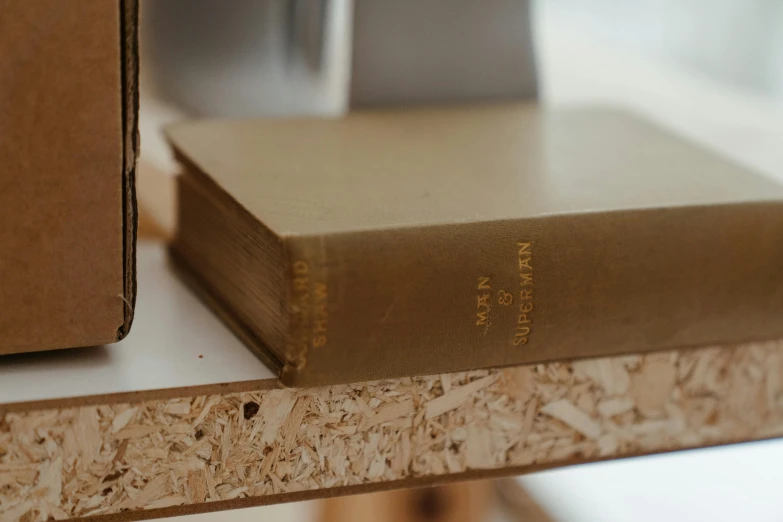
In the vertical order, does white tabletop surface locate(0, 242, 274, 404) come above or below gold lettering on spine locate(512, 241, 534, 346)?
below

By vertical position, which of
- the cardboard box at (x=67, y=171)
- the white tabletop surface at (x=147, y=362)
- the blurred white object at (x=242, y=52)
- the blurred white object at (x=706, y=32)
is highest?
the blurred white object at (x=706, y=32)

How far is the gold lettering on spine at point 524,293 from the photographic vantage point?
1.45 ft

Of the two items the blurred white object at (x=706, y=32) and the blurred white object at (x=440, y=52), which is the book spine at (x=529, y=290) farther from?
the blurred white object at (x=706, y=32)

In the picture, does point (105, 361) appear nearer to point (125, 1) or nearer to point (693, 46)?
point (125, 1)

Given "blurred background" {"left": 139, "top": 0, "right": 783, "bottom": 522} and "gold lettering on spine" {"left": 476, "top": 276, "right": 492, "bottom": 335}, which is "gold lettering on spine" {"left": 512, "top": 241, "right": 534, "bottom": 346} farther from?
"blurred background" {"left": 139, "top": 0, "right": 783, "bottom": 522}

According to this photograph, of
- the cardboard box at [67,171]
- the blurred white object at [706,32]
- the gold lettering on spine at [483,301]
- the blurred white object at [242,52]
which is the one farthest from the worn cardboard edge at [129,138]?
the blurred white object at [706,32]

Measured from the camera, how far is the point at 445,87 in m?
0.70

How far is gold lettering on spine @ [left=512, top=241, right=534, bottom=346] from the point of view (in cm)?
44

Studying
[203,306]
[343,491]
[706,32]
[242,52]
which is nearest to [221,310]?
[203,306]

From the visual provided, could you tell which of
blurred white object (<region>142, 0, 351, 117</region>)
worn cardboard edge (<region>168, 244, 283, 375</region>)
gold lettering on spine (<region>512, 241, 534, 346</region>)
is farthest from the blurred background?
gold lettering on spine (<region>512, 241, 534, 346</region>)

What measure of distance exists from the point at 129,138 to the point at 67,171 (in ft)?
0.10

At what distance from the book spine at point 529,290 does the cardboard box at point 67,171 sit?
0.28ft

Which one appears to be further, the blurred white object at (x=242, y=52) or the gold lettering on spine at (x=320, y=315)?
the blurred white object at (x=242, y=52)

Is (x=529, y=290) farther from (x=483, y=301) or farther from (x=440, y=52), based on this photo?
(x=440, y=52)
